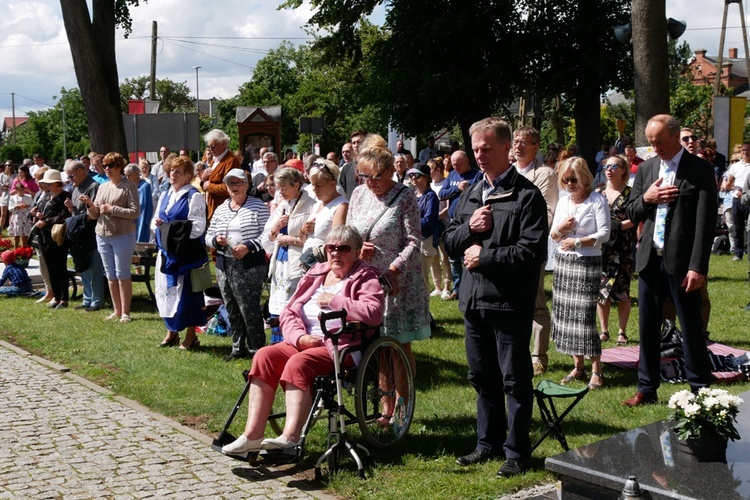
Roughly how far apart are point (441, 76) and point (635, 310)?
18811 millimetres

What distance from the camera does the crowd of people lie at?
573cm

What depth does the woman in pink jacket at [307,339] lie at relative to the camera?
237 inches

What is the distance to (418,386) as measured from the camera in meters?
8.19

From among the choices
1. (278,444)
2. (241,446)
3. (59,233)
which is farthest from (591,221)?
(59,233)

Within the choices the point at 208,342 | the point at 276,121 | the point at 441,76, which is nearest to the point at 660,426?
the point at 208,342

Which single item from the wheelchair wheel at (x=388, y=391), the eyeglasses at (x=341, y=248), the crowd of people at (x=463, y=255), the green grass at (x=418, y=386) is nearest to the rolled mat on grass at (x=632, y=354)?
the green grass at (x=418, y=386)

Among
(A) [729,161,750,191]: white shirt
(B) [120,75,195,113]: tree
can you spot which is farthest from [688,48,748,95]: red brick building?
(A) [729,161,750,191]: white shirt

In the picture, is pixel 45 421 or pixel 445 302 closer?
pixel 45 421

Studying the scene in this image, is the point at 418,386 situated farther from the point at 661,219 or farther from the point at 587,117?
the point at 587,117

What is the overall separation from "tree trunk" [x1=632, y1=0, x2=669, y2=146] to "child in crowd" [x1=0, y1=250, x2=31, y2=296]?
9876 millimetres

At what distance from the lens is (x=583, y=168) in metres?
8.17

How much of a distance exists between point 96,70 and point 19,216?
629 cm

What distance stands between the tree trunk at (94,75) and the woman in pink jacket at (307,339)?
10.3 meters

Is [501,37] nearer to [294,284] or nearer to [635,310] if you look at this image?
[635,310]
